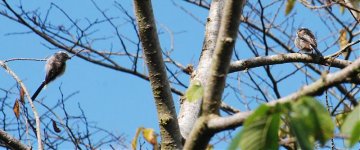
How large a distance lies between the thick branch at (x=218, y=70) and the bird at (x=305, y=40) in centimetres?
431

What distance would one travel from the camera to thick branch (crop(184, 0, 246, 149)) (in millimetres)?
1625

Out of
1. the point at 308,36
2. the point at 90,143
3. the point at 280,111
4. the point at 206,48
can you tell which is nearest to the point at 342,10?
the point at 308,36

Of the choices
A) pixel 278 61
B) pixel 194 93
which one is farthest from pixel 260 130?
pixel 278 61

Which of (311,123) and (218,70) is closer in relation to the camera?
(311,123)

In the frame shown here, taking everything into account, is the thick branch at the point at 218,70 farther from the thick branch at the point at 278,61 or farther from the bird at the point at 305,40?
the bird at the point at 305,40

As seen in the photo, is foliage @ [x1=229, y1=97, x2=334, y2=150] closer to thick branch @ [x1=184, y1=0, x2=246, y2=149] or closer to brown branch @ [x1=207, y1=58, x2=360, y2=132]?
brown branch @ [x1=207, y1=58, x2=360, y2=132]

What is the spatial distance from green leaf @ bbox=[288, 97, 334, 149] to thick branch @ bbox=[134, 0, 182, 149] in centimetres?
130

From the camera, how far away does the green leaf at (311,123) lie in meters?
1.19

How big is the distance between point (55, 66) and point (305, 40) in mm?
2786

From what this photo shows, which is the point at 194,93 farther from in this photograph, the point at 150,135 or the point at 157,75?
the point at 157,75

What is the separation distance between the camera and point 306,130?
120 cm

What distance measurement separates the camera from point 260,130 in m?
1.29

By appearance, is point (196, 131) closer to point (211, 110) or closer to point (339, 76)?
point (211, 110)

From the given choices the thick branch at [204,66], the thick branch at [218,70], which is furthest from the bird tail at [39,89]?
the thick branch at [218,70]
